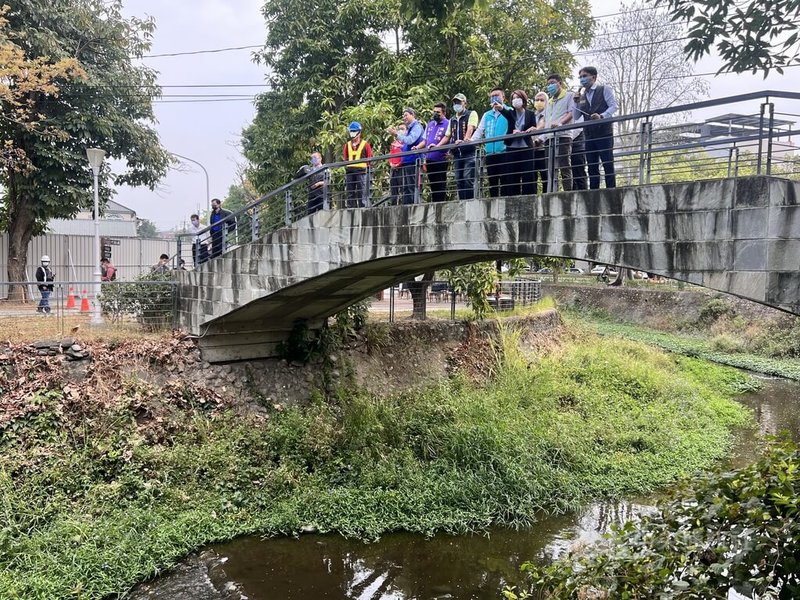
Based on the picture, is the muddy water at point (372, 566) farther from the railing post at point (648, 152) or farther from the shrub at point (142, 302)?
the shrub at point (142, 302)

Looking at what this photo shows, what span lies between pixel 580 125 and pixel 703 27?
6.67 feet

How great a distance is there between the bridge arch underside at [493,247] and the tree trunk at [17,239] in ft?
23.4

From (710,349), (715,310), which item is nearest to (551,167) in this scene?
(710,349)

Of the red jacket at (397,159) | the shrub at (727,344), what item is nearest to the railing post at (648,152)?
the red jacket at (397,159)

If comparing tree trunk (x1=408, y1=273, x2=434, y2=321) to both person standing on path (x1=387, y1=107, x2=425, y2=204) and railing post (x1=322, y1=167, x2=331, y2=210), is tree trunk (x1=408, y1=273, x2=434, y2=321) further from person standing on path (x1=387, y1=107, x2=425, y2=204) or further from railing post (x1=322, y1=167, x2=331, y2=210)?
person standing on path (x1=387, y1=107, x2=425, y2=204)

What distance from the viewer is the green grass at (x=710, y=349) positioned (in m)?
21.7

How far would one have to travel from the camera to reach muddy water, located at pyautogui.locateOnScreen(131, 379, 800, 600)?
7.73 metres

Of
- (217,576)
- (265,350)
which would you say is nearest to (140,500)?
(217,576)

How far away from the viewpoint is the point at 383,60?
48.7 ft

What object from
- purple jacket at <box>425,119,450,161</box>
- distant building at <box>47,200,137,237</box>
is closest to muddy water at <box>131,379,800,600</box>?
purple jacket at <box>425,119,450,161</box>

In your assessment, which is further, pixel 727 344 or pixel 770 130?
pixel 727 344

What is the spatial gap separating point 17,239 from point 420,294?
11363mm

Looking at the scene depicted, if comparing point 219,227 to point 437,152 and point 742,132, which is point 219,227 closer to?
point 437,152

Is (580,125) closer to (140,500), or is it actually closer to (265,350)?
(140,500)
